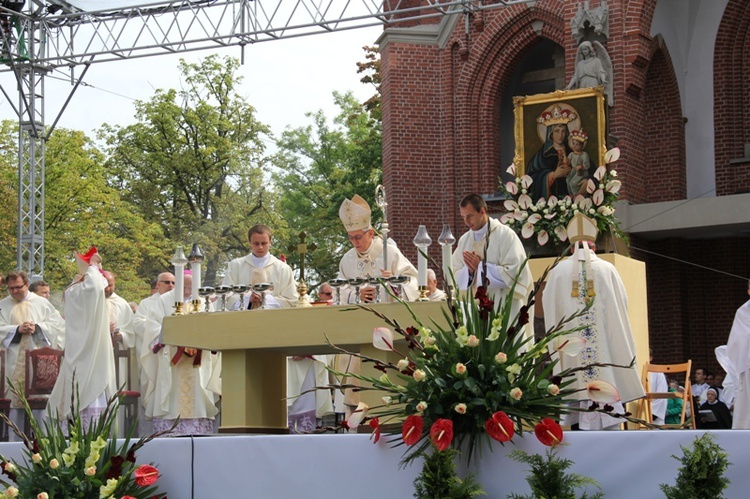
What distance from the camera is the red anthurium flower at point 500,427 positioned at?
4645 millimetres

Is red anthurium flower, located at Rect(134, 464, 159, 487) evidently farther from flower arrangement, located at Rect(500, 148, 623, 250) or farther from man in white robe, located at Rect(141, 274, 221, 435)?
flower arrangement, located at Rect(500, 148, 623, 250)

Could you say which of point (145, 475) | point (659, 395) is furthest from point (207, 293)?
point (659, 395)

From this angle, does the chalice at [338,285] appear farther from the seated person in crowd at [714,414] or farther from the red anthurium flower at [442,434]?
the seated person in crowd at [714,414]

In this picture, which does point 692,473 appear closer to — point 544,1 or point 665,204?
point 665,204

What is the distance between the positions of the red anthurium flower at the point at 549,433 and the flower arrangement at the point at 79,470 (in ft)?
5.81

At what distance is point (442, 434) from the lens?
469 cm

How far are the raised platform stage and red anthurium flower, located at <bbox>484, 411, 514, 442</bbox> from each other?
0.46 ft

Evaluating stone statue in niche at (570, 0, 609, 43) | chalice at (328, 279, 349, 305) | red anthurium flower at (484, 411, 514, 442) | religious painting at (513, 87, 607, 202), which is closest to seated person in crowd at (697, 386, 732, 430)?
religious painting at (513, 87, 607, 202)

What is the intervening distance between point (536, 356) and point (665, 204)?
15274mm

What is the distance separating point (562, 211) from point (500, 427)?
368 inches

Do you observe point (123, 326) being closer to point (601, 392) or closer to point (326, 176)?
point (601, 392)

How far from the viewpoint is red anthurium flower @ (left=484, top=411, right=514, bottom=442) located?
15.2 ft

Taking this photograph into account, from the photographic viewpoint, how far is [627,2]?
20234 millimetres

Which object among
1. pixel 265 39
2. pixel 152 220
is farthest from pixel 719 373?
pixel 152 220
